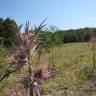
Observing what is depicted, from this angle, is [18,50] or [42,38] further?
[42,38]

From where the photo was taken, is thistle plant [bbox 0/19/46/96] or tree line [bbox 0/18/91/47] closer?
thistle plant [bbox 0/19/46/96]

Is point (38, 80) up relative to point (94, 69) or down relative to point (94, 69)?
up

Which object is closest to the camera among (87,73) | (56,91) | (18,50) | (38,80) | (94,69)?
(18,50)

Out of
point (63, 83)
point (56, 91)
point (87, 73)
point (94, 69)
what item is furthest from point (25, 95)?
point (94, 69)

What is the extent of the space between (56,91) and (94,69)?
5.87 m

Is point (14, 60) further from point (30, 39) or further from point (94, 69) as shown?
Result: point (94, 69)

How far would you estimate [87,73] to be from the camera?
Result: 18.2 m


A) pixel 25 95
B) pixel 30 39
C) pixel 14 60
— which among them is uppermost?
pixel 30 39

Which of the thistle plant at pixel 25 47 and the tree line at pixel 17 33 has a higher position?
the tree line at pixel 17 33

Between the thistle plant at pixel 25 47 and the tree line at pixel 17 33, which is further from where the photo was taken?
the tree line at pixel 17 33

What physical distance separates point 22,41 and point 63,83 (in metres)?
14.6

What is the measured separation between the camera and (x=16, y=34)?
1808 mm

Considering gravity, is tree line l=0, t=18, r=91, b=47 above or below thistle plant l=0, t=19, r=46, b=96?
above

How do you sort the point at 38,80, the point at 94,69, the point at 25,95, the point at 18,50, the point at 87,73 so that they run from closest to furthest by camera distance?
the point at 18,50 → the point at 38,80 → the point at 25,95 → the point at 87,73 → the point at 94,69
